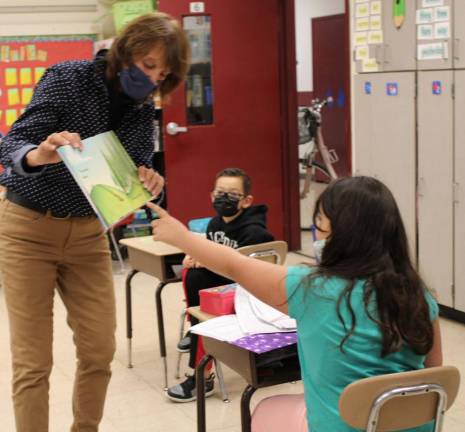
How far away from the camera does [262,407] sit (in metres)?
2.55

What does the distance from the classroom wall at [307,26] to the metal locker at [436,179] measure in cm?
521

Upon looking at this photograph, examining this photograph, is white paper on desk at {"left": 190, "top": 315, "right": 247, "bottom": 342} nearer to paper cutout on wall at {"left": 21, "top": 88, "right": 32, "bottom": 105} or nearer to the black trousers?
the black trousers

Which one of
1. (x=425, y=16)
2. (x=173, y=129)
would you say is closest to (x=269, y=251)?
(x=425, y=16)

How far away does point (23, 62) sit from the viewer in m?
6.69

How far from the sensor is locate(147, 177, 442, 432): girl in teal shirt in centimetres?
197

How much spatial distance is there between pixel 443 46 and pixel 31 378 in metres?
3.00

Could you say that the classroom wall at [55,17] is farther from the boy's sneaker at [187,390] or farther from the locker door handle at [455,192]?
the boy's sneaker at [187,390]

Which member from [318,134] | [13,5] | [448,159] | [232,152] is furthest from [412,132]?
[13,5]

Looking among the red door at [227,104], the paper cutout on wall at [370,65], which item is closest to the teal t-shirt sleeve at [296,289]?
the paper cutout on wall at [370,65]

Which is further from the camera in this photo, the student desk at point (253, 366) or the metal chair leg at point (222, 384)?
the metal chair leg at point (222, 384)

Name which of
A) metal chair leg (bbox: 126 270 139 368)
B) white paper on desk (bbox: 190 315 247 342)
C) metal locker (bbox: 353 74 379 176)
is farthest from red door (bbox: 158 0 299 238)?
white paper on desk (bbox: 190 315 247 342)

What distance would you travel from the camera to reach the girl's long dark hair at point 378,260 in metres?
1.97

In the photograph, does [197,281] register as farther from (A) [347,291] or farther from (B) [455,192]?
(A) [347,291]

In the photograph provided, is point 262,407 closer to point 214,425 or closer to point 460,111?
point 214,425
